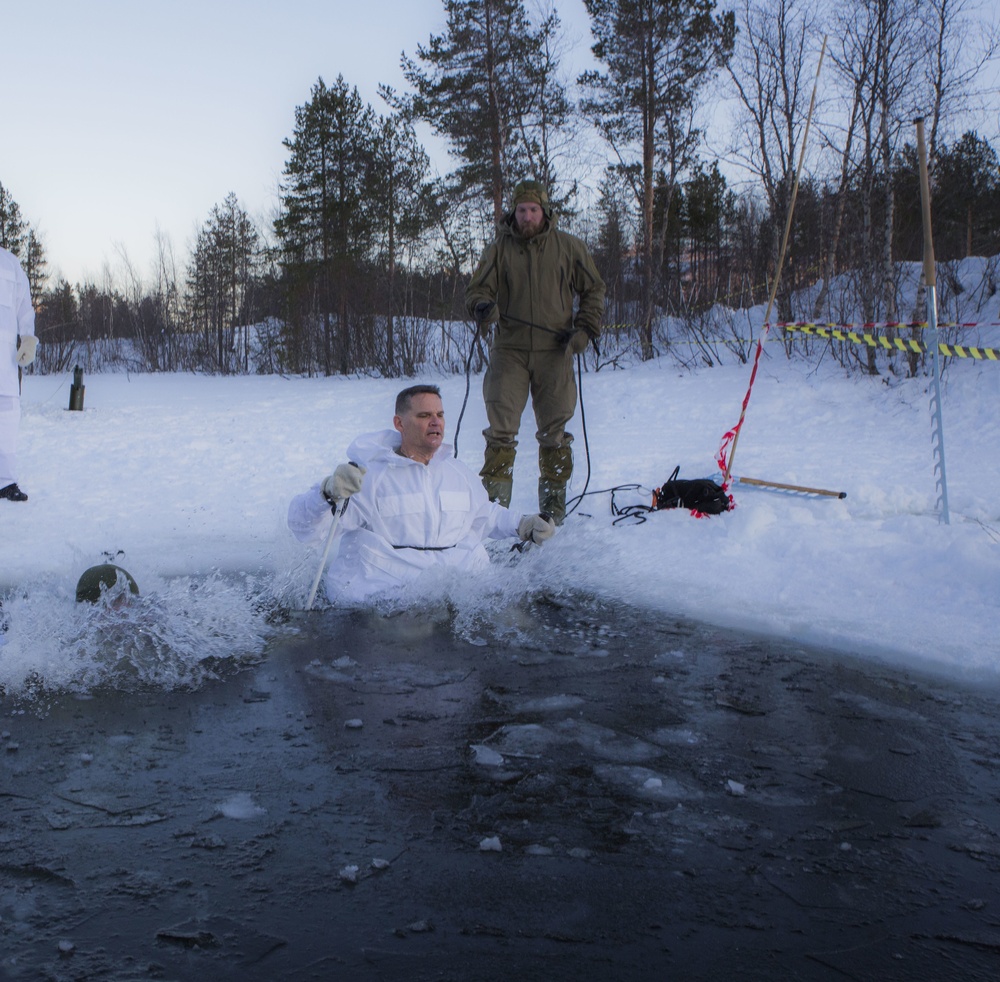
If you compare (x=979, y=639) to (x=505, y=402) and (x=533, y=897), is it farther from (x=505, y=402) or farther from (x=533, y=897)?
(x=505, y=402)

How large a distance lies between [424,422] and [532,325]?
180 centimetres

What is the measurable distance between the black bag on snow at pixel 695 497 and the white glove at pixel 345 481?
2945 millimetres

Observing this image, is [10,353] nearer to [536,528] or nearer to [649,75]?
[536,528]

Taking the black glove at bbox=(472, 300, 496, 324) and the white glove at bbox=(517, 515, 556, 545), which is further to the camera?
the black glove at bbox=(472, 300, 496, 324)

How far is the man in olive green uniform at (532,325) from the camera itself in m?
6.03

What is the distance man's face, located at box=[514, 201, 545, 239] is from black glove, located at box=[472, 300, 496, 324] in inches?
20.4

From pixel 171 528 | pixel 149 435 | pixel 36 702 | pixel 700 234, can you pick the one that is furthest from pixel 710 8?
pixel 36 702

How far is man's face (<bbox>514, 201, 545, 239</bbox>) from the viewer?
5.90 meters

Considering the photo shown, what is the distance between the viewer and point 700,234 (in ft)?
99.2

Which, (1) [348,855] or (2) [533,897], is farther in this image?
(1) [348,855]

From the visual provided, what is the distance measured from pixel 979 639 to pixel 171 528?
512 cm

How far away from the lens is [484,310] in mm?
5934

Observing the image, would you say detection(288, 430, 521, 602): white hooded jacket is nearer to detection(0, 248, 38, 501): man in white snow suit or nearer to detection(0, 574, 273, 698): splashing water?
detection(0, 574, 273, 698): splashing water

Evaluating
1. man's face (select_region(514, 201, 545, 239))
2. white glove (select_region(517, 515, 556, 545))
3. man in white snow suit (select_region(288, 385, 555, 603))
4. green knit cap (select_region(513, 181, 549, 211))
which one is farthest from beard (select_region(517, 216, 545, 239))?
white glove (select_region(517, 515, 556, 545))
